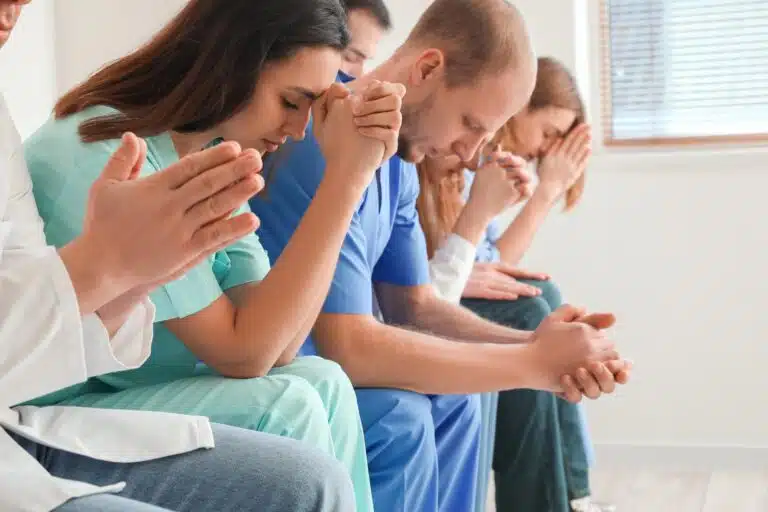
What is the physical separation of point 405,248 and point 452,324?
0.58 feet

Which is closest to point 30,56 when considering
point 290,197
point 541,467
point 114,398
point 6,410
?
point 290,197

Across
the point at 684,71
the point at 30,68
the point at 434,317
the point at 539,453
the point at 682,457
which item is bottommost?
the point at 682,457

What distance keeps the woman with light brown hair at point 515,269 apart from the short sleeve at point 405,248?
15cm

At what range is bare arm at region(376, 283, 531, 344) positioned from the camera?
2.11 metres

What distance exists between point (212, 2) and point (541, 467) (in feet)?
3.87

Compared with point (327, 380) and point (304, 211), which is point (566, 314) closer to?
point (304, 211)

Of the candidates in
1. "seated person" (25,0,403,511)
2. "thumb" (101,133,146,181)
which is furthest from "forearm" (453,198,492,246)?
"thumb" (101,133,146,181)

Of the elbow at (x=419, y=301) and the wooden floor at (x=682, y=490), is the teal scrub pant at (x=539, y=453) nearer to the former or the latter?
the elbow at (x=419, y=301)

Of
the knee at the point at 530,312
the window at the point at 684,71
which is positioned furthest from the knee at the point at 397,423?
the window at the point at 684,71

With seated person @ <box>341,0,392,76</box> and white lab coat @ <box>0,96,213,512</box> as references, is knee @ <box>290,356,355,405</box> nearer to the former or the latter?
white lab coat @ <box>0,96,213,512</box>

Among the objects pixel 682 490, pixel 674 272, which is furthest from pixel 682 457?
pixel 674 272

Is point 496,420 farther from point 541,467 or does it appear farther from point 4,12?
point 4,12

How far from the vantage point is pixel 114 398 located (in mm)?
1313

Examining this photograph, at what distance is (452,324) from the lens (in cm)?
213
